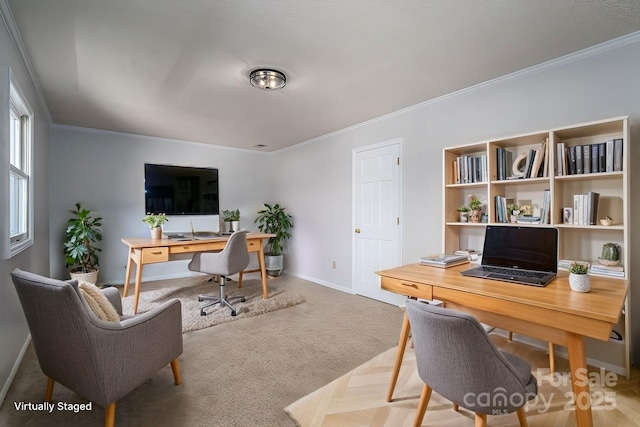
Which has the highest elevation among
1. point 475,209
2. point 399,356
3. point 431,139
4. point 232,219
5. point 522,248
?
point 431,139

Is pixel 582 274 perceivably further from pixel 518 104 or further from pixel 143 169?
pixel 143 169

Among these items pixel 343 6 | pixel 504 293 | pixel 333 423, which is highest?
pixel 343 6

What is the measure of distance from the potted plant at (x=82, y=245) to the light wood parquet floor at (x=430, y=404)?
144 inches

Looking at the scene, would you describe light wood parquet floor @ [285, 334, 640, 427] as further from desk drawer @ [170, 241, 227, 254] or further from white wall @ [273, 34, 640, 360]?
desk drawer @ [170, 241, 227, 254]

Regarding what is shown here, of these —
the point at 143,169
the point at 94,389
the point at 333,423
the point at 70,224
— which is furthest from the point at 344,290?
the point at 70,224

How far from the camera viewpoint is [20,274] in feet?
4.70

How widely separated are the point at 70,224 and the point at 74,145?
43.5 inches

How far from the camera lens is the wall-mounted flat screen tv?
456 centimetres

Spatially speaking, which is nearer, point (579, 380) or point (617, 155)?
point (579, 380)

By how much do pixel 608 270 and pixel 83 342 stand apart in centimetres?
300

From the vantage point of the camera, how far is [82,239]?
12.7 feet

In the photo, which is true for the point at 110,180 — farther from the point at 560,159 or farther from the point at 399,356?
the point at 560,159

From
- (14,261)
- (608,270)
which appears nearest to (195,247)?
(14,261)

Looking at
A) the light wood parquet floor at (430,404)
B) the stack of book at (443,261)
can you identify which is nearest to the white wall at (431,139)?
the light wood parquet floor at (430,404)
